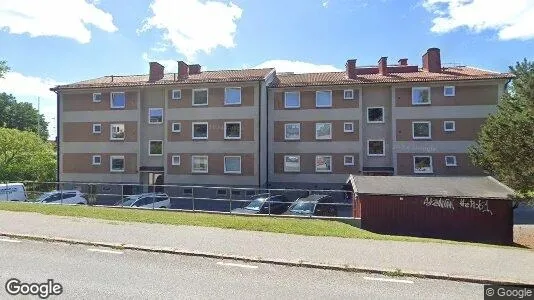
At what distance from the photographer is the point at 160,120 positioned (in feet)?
99.0

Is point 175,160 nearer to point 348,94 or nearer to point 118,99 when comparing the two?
point 118,99

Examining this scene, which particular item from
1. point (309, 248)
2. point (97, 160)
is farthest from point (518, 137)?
point (97, 160)


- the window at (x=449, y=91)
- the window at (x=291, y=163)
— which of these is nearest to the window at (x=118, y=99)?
the window at (x=291, y=163)

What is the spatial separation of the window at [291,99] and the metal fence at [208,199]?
693 cm

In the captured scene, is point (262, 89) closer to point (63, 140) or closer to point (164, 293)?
point (63, 140)

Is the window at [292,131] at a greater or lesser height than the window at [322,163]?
greater

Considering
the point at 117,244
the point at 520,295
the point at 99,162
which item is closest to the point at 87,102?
the point at 99,162

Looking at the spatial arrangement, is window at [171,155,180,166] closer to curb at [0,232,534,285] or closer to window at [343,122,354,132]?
window at [343,122,354,132]

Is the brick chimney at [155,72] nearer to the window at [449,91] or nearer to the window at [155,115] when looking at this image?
the window at [155,115]

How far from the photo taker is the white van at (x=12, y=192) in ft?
73.8

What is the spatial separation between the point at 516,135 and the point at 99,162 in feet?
93.0

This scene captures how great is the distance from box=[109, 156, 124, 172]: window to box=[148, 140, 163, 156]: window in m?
2.42

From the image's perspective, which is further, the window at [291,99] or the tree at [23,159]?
the tree at [23,159]

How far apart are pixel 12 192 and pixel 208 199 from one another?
1378 cm
